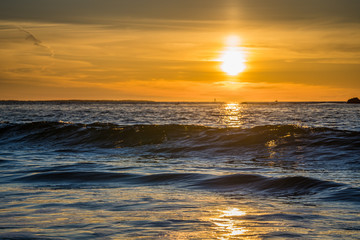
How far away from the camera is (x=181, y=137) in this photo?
18297mm

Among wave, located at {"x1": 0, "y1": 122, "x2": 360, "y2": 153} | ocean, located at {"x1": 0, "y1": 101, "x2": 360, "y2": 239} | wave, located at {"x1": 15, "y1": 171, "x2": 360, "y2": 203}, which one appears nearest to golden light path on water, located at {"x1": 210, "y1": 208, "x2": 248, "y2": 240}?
ocean, located at {"x1": 0, "y1": 101, "x2": 360, "y2": 239}

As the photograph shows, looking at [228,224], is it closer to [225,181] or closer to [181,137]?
[225,181]

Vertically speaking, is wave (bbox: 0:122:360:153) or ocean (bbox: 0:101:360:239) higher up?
wave (bbox: 0:122:360:153)

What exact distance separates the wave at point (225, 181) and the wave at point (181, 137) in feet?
19.4

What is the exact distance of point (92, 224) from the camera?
202 inches

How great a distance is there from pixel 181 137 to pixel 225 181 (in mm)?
9898

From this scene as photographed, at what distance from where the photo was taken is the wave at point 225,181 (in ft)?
23.7

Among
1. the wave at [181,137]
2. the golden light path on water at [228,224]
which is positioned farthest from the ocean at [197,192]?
the wave at [181,137]

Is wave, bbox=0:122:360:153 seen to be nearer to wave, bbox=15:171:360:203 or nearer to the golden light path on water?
wave, bbox=15:171:360:203

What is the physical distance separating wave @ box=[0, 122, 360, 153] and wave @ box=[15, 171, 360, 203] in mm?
5902

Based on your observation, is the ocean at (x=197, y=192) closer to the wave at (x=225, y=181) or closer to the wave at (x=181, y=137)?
the wave at (x=225, y=181)

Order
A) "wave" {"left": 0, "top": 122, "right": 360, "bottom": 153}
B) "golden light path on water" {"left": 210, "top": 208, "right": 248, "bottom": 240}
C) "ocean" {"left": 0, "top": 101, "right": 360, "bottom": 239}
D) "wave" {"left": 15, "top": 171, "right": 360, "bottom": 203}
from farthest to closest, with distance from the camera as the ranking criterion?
"wave" {"left": 0, "top": 122, "right": 360, "bottom": 153} < "wave" {"left": 15, "top": 171, "right": 360, "bottom": 203} < "ocean" {"left": 0, "top": 101, "right": 360, "bottom": 239} < "golden light path on water" {"left": 210, "top": 208, "right": 248, "bottom": 240}

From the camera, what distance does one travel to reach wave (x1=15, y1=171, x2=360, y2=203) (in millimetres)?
7230

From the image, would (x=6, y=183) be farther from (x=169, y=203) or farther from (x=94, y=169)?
(x=169, y=203)
